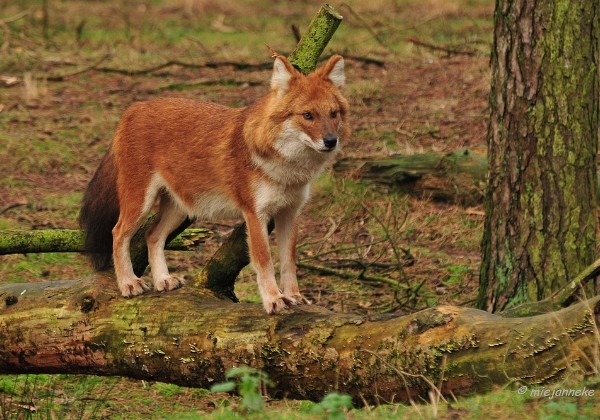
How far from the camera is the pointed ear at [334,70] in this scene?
654 cm

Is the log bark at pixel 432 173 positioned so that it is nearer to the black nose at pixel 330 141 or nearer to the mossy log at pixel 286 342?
the black nose at pixel 330 141

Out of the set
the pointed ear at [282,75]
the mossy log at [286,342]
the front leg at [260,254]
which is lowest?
the mossy log at [286,342]

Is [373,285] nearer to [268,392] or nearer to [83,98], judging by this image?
[268,392]

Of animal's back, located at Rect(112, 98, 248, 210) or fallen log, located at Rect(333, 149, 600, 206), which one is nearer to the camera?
animal's back, located at Rect(112, 98, 248, 210)

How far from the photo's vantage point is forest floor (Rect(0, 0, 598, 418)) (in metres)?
7.22

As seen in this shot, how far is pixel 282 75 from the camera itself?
648 centimetres

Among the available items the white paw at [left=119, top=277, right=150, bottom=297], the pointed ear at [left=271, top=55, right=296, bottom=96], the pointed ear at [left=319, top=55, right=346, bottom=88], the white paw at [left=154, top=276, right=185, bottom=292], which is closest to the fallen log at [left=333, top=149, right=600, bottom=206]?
the pointed ear at [left=319, top=55, right=346, bottom=88]

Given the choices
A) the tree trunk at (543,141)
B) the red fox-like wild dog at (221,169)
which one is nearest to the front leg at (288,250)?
the red fox-like wild dog at (221,169)

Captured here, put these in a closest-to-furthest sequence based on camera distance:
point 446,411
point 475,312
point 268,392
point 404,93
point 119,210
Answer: point 446,411 → point 475,312 → point 268,392 → point 119,210 → point 404,93

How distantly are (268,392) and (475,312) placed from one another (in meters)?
1.24

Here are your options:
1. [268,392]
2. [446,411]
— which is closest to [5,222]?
[268,392]

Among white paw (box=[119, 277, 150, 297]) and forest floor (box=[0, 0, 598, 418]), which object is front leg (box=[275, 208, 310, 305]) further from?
white paw (box=[119, 277, 150, 297])

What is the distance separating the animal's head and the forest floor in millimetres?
1545

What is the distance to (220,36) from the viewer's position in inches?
640
